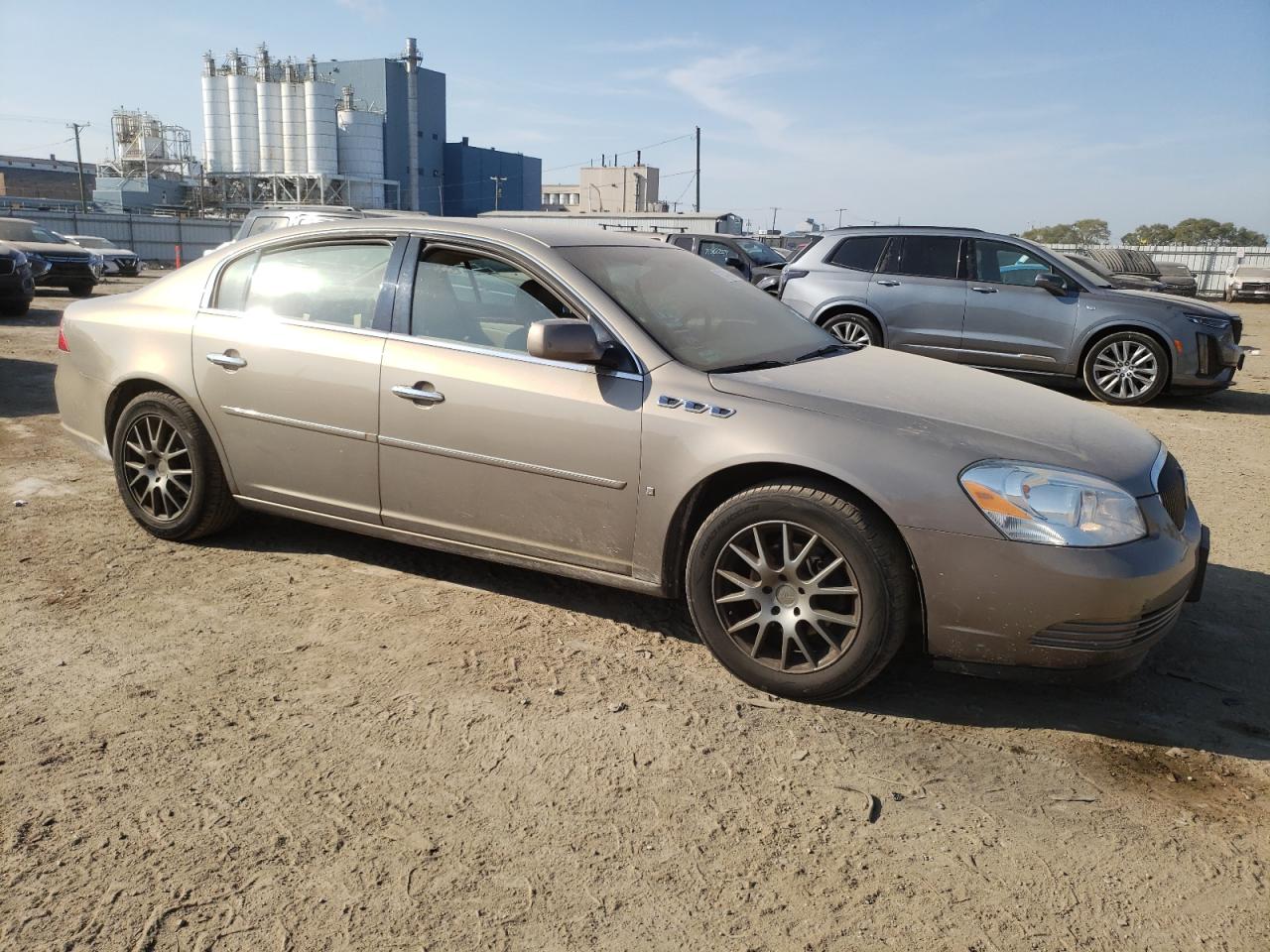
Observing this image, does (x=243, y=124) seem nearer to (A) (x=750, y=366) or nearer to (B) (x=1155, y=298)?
(B) (x=1155, y=298)

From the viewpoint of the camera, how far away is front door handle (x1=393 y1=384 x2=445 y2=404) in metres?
3.90

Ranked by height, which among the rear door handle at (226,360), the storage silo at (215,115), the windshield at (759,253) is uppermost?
the storage silo at (215,115)

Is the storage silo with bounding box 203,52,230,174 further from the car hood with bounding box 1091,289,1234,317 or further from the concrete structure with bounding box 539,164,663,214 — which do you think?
the car hood with bounding box 1091,289,1234,317

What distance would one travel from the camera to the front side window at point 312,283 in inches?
167

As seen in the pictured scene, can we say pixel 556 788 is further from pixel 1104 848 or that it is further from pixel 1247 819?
pixel 1247 819

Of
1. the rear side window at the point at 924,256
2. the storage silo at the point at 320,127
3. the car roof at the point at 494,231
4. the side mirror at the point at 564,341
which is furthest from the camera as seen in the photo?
the storage silo at the point at 320,127

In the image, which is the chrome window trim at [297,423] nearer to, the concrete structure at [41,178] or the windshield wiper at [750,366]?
the windshield wiper at [750,366]

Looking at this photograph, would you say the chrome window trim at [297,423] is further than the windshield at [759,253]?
No

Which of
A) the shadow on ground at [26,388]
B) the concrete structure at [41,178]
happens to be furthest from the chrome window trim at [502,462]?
the concrete structure at [41,178]

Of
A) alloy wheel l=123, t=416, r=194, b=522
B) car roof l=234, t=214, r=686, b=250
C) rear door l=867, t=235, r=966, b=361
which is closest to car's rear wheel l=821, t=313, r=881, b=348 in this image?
rear door l=867, t=235, r=966, b=361

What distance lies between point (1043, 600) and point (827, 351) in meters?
1.65

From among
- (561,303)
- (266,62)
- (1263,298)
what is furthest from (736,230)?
(561,303)

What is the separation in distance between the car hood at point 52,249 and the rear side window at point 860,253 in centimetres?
1574

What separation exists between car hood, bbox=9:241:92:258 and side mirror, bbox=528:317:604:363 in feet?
63.0
